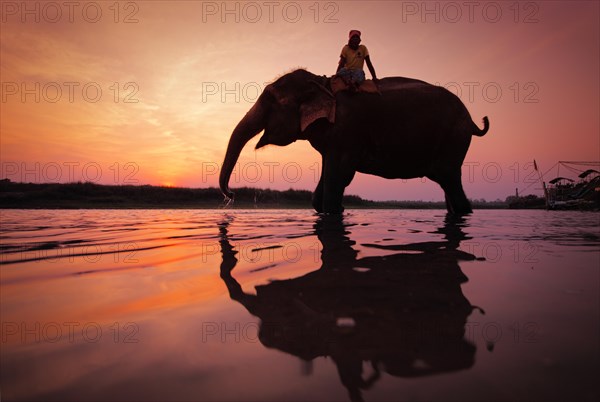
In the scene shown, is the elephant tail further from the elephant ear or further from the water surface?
the water surface

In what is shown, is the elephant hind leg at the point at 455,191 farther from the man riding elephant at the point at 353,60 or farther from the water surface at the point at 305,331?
the water surface at the point at 305,331

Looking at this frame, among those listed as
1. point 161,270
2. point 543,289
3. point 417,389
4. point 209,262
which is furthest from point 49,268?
point 543,289

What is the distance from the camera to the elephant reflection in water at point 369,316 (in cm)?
73

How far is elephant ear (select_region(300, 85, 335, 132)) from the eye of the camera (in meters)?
5.82

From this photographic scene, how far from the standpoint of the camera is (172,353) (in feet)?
2.61

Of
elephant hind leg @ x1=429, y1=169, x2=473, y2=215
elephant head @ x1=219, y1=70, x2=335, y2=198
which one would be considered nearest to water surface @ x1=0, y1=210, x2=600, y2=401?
elephant head @ x1=219, y1=70, x2=335, y2=198

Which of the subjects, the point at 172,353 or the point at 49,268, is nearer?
the point at 172,353

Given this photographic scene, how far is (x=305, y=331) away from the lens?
89cm

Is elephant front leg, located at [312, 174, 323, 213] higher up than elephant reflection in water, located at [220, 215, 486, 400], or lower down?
higher up

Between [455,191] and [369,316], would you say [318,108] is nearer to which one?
[455,191]

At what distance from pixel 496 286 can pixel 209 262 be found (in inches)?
55.2

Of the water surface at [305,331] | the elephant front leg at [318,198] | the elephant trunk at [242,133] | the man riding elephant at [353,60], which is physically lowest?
the water surface at [305,331]

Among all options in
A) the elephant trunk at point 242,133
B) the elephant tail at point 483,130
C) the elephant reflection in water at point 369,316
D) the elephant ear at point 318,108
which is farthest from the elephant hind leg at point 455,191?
the elephant reflection in water at point 369,316

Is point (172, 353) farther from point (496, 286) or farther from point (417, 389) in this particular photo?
point (496, 286)
